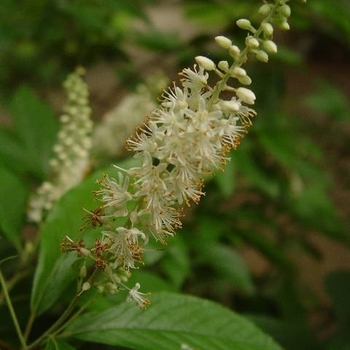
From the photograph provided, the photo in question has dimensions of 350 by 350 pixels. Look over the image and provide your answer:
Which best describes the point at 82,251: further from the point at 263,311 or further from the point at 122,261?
the point at 263,311

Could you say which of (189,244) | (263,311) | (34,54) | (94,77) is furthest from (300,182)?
(94,77)

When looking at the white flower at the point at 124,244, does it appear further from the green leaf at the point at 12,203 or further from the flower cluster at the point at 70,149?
the flower cluster at the point at 70,149

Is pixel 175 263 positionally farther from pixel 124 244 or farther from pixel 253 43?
pixel 253 43

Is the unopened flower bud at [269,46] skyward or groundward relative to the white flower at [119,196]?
skyward

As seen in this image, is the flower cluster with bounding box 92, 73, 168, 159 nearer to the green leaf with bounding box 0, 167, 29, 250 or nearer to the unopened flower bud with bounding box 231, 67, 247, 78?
the green leaf with bounding box 0, 167, 29, 250

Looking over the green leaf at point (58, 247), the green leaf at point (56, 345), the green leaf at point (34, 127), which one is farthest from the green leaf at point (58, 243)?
the green leaf at point (34, 127)
